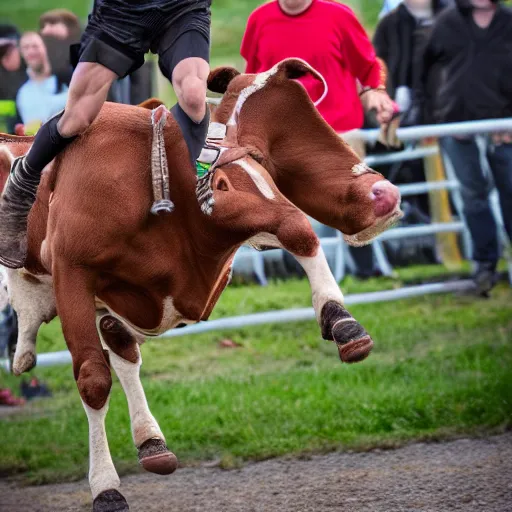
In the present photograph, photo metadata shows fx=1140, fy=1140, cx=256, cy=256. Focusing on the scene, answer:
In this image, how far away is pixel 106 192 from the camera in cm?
466

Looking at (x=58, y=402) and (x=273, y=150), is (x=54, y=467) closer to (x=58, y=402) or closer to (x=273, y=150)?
(x=58, y=402)

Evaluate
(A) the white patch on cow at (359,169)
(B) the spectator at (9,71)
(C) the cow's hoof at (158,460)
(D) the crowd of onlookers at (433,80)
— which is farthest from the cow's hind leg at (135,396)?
(B) the spectator at (9,71)

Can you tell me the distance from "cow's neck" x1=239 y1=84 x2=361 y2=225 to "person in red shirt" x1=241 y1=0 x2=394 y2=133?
104 centimetres

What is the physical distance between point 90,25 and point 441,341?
477cm

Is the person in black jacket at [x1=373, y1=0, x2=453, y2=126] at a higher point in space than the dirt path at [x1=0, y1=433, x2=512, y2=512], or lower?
higher

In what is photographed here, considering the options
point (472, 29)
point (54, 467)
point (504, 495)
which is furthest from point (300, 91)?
point (472, 29)

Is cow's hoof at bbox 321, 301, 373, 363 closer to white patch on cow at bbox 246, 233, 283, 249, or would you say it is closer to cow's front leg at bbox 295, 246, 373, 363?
cow's front leg at bbox 295, 246, 373, 363

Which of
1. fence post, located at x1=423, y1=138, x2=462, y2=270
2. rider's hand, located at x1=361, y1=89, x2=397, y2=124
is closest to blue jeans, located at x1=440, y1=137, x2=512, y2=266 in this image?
fence post, located at x1=423, y1=138, x2=462, y2=270

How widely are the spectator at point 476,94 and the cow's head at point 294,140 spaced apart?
4.11 m

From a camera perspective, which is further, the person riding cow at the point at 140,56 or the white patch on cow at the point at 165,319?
the white patch on cow at the point at 165,319

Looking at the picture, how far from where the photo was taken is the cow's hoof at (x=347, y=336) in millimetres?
4223

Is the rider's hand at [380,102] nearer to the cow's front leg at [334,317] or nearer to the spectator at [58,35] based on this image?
the cow's front leg at [334,317]

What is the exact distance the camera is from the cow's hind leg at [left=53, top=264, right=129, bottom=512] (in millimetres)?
4727

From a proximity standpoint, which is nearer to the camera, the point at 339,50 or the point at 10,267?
the point at 10,267
